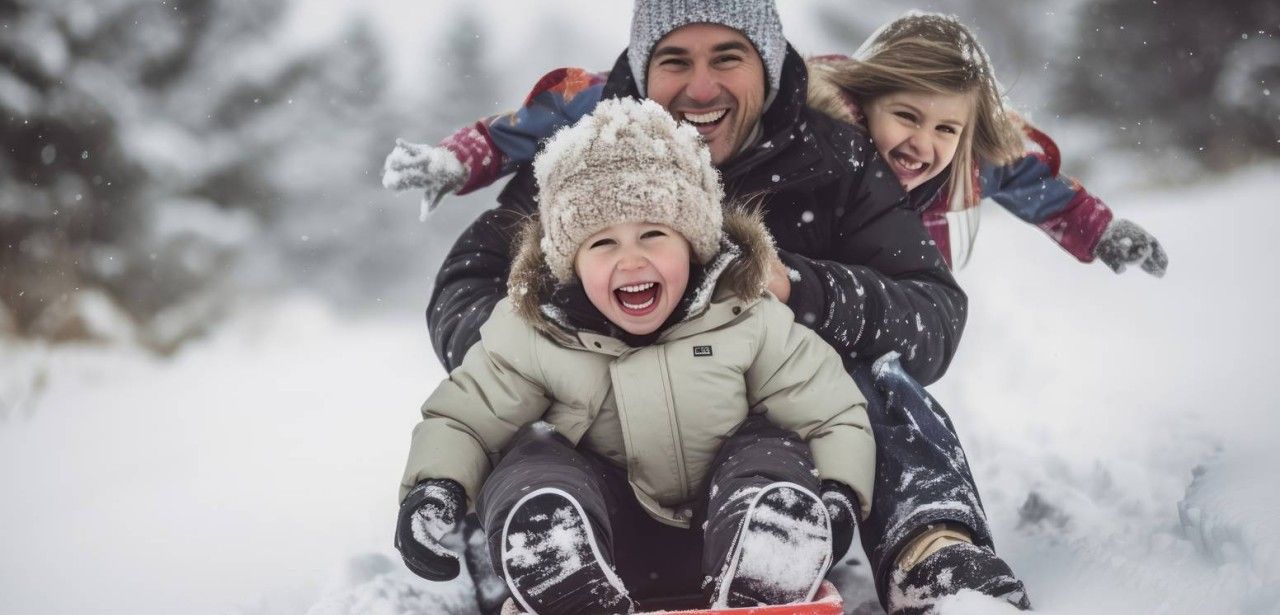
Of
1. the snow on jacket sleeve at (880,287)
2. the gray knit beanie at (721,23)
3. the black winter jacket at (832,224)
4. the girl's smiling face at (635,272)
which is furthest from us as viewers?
the gray knit beanie at (721,23)

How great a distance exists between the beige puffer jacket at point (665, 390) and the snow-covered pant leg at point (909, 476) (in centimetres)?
5

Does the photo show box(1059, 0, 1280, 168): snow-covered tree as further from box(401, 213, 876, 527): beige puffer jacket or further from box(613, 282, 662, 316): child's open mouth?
box(613, 282, 662, 316): child's open mouth

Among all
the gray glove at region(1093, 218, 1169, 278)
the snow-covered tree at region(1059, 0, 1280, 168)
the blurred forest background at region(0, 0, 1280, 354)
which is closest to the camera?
the gray glove at region(1093, 218, 1169, 278)

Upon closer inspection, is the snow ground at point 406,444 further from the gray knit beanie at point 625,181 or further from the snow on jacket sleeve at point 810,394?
the gray knit beanie at point 625,181

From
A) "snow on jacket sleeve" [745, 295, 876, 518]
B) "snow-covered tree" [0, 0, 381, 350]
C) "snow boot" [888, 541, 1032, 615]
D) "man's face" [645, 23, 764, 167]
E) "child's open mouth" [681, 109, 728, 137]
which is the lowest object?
"snow boot" [888, 541, 1032, 615]

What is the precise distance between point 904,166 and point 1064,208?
1.82ft

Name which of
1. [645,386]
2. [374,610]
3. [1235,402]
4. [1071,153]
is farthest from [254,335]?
[1071,153]

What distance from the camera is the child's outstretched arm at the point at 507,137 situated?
1.93 meters

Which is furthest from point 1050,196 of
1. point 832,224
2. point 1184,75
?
point 1184,75

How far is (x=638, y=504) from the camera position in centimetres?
148

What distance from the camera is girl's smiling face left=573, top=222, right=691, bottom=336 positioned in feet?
4.57

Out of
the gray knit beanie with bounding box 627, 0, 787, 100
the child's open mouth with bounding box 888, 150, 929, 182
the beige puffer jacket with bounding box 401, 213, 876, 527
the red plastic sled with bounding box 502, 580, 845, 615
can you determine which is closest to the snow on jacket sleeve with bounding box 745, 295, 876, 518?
the beige puffer jacket with bounding box 401, 213, 876, 527

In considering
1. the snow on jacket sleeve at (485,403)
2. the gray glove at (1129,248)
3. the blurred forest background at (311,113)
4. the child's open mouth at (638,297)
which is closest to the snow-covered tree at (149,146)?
the blurred forest background at (311,113)

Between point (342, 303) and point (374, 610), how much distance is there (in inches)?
121
